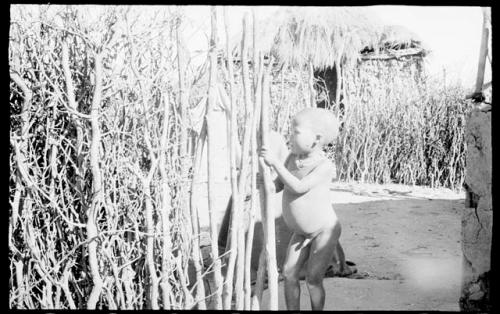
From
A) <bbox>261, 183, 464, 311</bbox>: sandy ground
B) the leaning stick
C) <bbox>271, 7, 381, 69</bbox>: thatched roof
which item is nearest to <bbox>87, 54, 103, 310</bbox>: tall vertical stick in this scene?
the leaning stick

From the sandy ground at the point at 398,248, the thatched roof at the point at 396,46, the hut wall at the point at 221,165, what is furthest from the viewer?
the thatched roof at the point at 396,46

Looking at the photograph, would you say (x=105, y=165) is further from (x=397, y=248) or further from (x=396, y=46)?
(x=396, y=46)

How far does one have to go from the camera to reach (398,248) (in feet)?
17.4

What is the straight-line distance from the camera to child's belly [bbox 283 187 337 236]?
2.96 meters

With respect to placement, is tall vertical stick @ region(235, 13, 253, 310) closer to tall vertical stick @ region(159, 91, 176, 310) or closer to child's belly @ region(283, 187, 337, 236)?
tall vertical stick @ region(159, 91, 176, 310)

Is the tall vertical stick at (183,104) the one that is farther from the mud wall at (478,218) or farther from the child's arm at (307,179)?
the mud wall at (478,218)

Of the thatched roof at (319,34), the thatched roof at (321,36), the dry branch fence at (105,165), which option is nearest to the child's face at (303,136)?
the dry branch fence at (105,165)

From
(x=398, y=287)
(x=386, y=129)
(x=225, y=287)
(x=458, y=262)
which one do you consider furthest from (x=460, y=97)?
(x=225, y=287)

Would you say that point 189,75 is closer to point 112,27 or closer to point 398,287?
point 112,27

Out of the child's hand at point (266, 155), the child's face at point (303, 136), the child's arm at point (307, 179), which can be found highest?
the child's face at point (303, 136)

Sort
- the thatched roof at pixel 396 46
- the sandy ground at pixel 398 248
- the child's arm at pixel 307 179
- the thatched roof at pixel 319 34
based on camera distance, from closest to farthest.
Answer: the child's arm at pixel 307 179 < the sandy ground at pixel 398 248 < the thatched roof at pixel 319 34 < the thatched roof at pixel 396 46

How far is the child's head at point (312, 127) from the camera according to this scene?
2.91m

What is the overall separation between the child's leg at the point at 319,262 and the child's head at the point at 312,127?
0.52 meters

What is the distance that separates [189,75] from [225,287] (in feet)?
3.70
